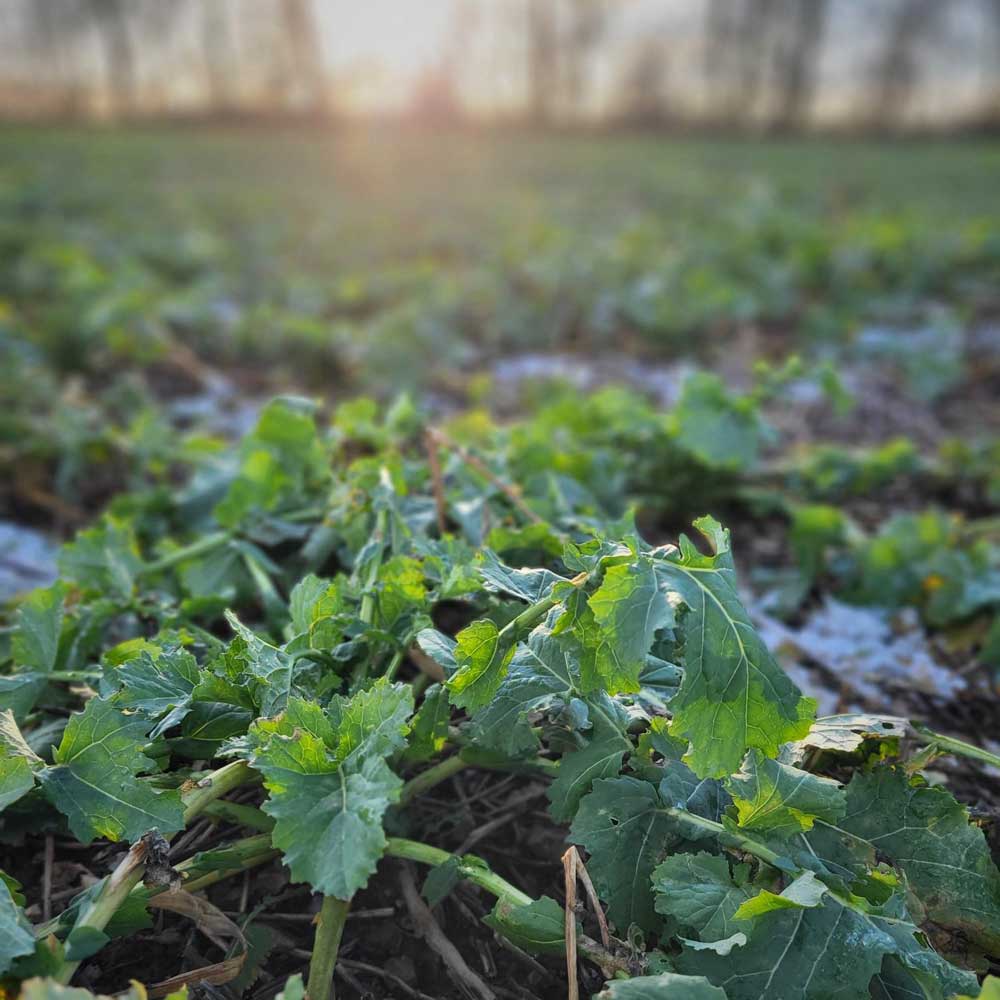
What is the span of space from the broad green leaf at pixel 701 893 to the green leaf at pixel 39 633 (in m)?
1.03

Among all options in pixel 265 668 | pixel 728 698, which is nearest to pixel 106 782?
pixel 265 668

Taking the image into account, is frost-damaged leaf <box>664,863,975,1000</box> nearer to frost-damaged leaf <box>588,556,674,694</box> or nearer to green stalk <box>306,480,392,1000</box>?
frost-damaged leaf <box>588,556,674,694</box>

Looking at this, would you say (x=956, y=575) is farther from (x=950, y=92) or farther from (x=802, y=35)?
(x=950, y=92)

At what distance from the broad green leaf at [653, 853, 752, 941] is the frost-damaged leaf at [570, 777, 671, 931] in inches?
1.9

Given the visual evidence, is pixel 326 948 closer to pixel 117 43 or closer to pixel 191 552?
pixel 191 552

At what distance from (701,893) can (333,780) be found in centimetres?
48

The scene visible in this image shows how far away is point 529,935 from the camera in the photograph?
112 centimetres

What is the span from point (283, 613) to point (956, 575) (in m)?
1.59

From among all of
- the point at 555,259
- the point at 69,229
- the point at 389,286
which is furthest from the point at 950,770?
the point at 69,229

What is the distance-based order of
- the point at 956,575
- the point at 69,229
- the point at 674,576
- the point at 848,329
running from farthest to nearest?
the point at 69,229
the point at 848,329
the point at 956,575
the point at 674,576

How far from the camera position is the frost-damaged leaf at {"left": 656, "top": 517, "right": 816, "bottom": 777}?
1.06m

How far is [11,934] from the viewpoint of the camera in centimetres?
97

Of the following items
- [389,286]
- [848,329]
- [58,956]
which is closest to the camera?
[58,956]

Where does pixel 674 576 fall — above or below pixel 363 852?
above
